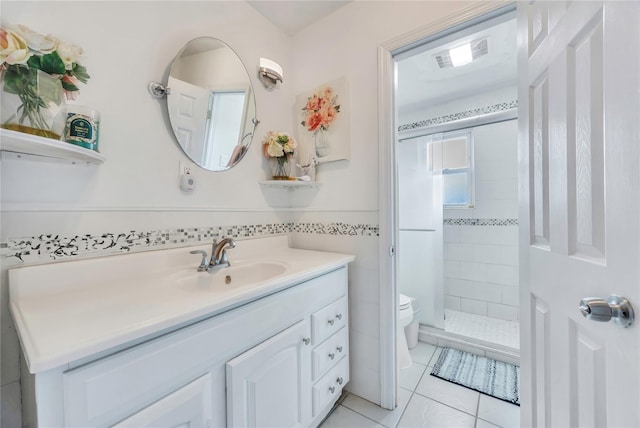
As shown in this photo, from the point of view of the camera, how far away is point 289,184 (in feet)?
5.08

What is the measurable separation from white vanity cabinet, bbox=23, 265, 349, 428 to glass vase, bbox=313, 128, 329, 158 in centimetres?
79

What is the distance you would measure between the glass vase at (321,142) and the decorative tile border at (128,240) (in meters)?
0.46

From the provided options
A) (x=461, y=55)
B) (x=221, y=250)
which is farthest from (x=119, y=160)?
(x=461, y=55)

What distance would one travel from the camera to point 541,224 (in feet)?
2.55

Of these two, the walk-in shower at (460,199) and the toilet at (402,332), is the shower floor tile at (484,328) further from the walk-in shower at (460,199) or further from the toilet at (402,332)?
the toilet at (402,332)

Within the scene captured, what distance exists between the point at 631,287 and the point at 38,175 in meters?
1.56

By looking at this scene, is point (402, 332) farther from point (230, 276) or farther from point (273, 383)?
point (230, 276)

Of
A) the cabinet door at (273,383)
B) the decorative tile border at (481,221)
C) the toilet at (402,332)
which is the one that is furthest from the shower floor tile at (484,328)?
the cabinet door at (273,383)

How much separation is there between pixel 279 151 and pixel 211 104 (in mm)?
433

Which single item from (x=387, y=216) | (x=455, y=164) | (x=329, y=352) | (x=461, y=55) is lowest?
(x=329, y=352)

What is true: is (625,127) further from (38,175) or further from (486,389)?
(486,389)

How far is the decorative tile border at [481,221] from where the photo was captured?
2.33 meters

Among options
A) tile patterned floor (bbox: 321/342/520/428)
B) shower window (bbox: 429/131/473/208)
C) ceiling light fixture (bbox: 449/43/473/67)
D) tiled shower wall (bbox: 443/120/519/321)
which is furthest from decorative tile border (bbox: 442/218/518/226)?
tile patterned floor (bbox: 321/342/520/428)

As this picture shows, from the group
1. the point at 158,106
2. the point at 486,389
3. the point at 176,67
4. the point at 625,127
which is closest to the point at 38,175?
the point at 158,106
